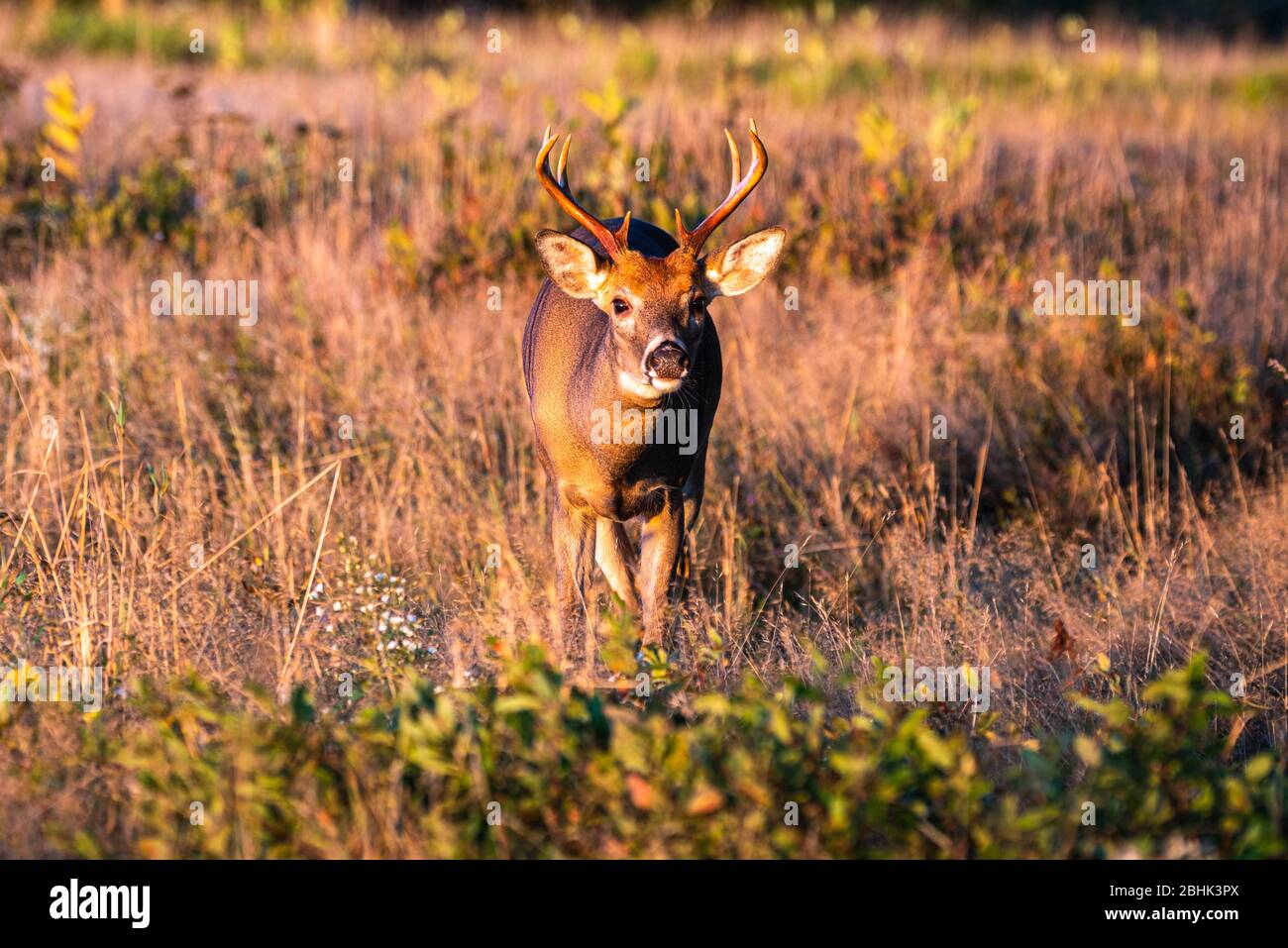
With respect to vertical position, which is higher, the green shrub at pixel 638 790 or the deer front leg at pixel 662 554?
the deer front leg at pixel 662 554

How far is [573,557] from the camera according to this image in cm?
623

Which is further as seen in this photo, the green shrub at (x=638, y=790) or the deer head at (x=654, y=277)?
the deer head at (x=654, y=277)

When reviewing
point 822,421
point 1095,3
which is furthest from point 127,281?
point 1095,3

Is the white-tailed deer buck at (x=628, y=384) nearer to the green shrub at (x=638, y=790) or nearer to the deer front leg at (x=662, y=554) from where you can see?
the deer front leg at (x=662, y=554)

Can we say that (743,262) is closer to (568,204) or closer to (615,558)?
(568,204)

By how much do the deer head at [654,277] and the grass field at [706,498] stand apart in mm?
1051

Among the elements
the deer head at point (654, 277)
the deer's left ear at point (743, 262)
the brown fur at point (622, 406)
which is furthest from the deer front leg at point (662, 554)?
the deer's left ear at point (743, 262)

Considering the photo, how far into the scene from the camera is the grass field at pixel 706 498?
404cm

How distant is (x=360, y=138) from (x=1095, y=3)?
72.0 feet

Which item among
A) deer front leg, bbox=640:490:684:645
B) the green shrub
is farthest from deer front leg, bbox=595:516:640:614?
the green shrub

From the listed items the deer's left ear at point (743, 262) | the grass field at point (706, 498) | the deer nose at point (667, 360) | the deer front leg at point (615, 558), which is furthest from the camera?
the deer front leg at point (615, 558)

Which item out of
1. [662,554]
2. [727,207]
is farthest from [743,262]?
[662,554]

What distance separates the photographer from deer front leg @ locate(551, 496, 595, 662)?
20.1ft

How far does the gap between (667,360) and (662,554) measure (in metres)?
1.07
